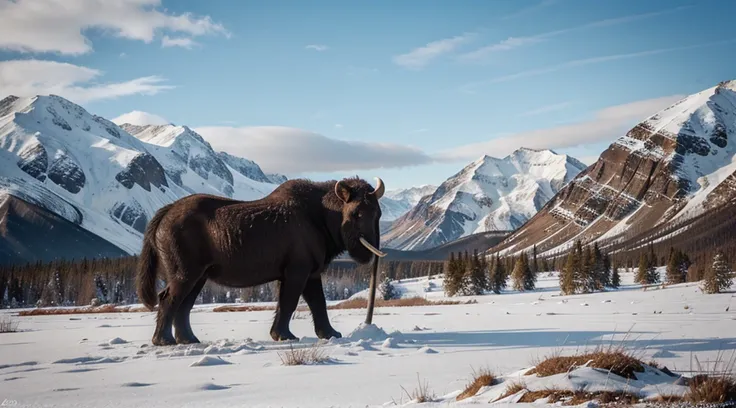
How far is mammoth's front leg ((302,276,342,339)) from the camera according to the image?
1384 centimetres

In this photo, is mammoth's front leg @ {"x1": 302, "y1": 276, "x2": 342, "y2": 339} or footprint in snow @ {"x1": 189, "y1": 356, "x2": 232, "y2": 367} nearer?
footprint in snow @ {"x1": 189, "y1": 356, "x2": 232, "y2": 367}

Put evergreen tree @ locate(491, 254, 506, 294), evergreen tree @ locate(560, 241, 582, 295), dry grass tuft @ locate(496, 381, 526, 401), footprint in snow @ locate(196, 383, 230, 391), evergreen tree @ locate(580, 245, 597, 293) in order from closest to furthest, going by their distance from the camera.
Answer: dry grass tuft @ locate(496, 381, 526, 401)
footprint in snow @ locate(196, 383, 230, 391)
evergreen tree @ locate(560, 241, 582, 295)
evergreen tree @ locate(580, 245, 597, 293)
evergreen tree @ locate(491, 254, 506, 294)

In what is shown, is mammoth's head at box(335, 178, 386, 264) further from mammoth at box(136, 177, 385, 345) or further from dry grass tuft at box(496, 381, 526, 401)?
dry grass tuft at box(496, 381, 526, 401)

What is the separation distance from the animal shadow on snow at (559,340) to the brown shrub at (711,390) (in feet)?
14.8

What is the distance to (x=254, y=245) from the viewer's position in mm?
13172

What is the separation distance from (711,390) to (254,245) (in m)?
9.20

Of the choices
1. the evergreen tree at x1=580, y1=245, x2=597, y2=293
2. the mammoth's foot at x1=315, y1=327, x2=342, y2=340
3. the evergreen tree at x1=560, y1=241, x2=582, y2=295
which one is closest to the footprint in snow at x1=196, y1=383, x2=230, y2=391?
the mammoth's foot at x1=315, y1=327, x2=342, y2=340

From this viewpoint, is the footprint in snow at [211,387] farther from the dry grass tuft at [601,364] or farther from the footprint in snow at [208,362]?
the dry grass tuft at [601,364]

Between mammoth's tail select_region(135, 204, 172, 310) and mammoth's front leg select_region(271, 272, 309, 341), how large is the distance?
266 cm

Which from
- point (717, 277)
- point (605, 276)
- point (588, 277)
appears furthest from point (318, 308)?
point (605, 276)

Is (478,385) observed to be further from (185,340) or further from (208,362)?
(185,340)

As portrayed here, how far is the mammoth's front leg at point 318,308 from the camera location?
13844 millimetres

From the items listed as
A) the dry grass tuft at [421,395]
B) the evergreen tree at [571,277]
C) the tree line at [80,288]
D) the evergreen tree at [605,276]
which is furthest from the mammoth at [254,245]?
the tree line at [80,288]

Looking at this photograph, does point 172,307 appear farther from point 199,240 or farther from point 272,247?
point 272,247
